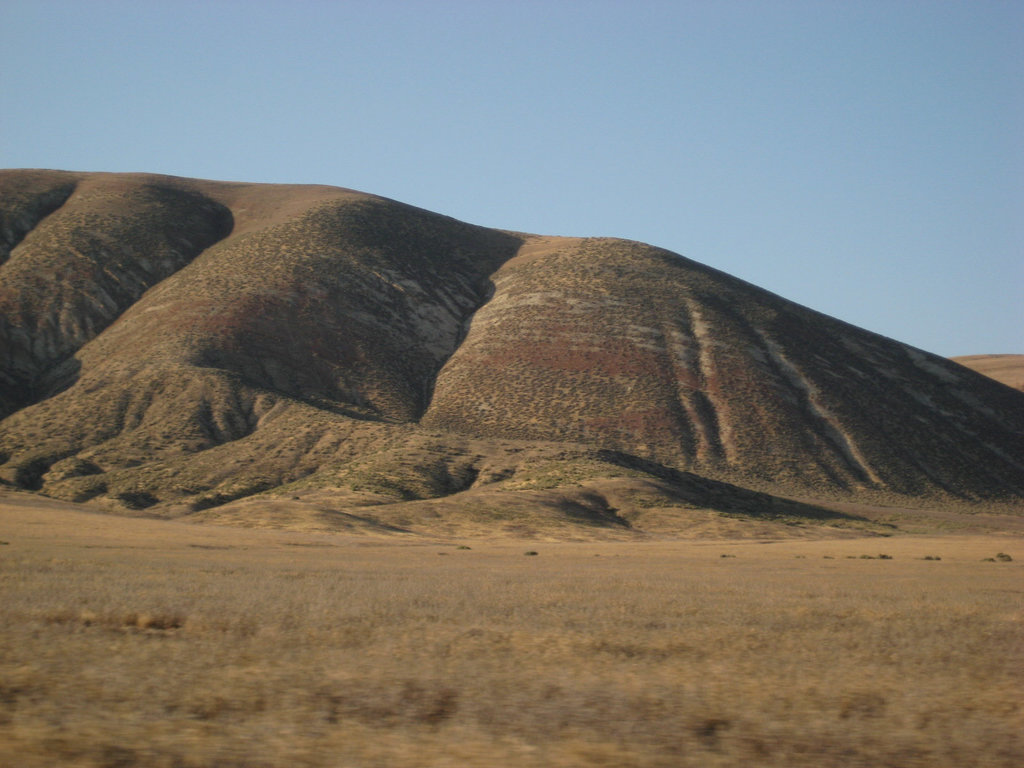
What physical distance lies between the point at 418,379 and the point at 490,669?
82379 millimetres

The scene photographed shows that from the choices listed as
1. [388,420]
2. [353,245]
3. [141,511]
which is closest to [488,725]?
[141,511]

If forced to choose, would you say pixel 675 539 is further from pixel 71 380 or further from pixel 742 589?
pixel 71 380

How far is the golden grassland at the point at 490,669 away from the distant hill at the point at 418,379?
31560 millimetres

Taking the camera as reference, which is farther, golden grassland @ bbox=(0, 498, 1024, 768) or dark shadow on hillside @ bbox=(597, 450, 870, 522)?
dark shadow on hillside @ bbox=(597, 450, 870, 522)

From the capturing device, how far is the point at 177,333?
86.1 metres

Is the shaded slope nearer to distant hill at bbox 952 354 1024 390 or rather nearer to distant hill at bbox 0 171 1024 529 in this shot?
distant hill at bbox 0 171 1024 529

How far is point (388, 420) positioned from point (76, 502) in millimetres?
28908

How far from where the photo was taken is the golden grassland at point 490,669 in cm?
833

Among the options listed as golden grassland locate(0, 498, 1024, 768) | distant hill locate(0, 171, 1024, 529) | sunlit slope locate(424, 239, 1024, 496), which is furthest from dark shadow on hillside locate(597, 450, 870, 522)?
golden grassland locate(0, 498, 1024, 768)

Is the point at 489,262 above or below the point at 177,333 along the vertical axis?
above

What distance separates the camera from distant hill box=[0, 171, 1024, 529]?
64.4 metres

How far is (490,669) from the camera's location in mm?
11797

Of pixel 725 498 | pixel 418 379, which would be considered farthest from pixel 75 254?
pixel 725 498

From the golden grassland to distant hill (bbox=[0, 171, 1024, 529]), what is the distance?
104ft
